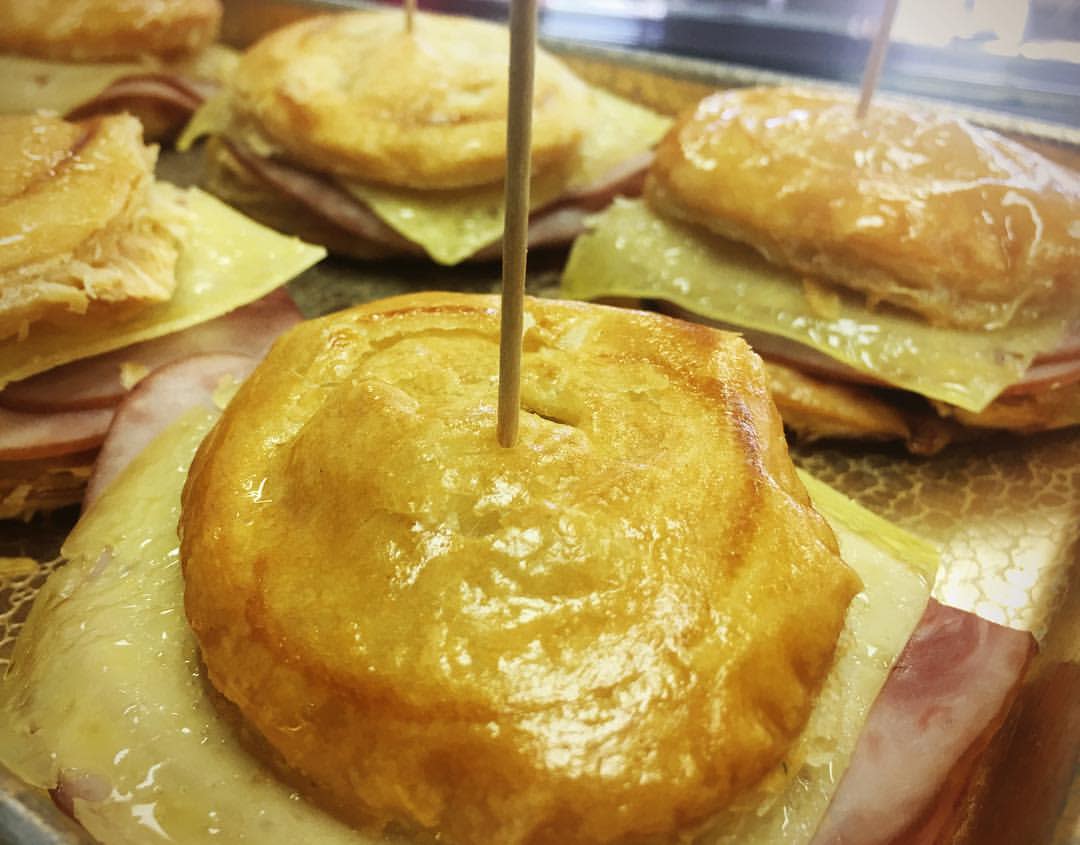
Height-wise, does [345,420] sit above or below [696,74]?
above

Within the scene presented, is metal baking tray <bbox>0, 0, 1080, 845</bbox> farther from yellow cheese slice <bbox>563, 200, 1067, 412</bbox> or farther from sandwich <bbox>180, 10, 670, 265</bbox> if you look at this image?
yellow cheese slice <bbox>563, 200, 1067, 412</bbox>

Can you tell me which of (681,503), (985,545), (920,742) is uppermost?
(681,503)

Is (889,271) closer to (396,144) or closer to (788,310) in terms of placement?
(788,310)

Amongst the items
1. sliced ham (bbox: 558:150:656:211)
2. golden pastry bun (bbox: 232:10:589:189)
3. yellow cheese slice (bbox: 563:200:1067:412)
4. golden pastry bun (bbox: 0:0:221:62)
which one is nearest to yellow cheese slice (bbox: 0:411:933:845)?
yellow cheese slice (bbox: 563:200:1067:412)

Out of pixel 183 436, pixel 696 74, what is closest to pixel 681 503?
pixel 183 436

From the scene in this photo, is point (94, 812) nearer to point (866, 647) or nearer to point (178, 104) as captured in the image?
point (866, 647)

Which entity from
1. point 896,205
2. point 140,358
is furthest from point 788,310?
point 140,358

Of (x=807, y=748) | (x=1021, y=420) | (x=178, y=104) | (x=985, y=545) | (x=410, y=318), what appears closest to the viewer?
(x=807, y=748)
